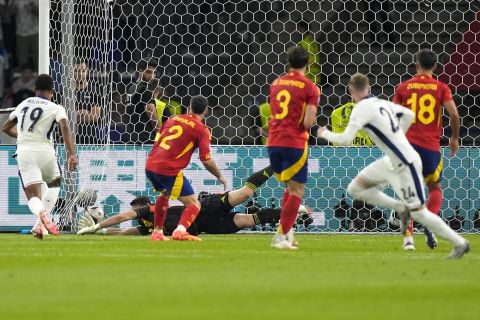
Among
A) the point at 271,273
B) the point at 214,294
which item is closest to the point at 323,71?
the point at 271,273

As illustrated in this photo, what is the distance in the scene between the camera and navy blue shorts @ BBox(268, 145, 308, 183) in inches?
477

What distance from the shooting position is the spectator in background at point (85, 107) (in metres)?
17.0

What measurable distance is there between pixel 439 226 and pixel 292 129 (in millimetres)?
2171

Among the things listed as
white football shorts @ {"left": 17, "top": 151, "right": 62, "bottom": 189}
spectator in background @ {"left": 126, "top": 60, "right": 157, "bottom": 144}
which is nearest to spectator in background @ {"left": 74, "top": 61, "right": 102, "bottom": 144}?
spectator in background @ {"left": 126, "top": 60, "right": 157, "bottom": 144}

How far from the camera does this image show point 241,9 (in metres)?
20.2

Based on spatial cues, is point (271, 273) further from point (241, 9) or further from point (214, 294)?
point (241, 9)

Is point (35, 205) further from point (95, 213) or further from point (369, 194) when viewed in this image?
point (369, 194)

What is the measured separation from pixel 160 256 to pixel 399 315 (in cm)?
454

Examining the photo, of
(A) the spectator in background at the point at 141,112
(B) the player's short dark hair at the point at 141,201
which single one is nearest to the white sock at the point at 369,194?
(B) the player's short dark hair at the point at 141,201

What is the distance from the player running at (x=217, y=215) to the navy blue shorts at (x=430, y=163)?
2.88 meters

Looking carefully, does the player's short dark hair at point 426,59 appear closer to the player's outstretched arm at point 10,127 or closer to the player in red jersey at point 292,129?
the player in red jersey at point 292,129

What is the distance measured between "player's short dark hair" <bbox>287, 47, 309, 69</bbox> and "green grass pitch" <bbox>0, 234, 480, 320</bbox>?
1.72 m

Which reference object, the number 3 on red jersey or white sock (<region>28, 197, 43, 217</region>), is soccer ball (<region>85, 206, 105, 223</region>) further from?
the number 3 on red jersey

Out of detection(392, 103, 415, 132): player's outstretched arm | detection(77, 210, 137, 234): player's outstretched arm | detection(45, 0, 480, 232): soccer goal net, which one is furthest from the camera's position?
detection(45, 0, 480, 232): soccer goal net
